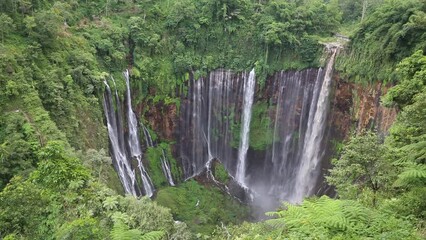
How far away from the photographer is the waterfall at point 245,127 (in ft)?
94.8

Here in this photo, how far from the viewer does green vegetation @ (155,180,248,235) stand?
75.3ft

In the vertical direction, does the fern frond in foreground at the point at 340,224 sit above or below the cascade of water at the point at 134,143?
above

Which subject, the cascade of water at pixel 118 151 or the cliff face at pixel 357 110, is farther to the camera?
the cascade of water at pixel 118 151

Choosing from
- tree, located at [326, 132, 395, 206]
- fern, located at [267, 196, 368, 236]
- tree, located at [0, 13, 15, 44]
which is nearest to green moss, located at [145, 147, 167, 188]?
tree, located at [0, 13, 15, 44]

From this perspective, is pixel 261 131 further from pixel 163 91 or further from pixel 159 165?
pixel 159 165

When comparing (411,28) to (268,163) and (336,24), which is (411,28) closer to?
(336,24)

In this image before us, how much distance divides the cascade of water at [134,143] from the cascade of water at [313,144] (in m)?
11.2

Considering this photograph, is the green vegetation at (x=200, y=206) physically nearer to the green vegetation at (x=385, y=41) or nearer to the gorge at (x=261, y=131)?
the gorge at (x=261, y=131)

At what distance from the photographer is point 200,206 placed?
80.3 ft

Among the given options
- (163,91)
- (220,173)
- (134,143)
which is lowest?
(220,173)

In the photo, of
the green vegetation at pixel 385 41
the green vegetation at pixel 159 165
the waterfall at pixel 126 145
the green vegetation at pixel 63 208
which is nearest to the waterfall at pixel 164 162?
the green vegetation at pixel 159 165

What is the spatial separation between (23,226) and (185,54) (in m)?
22.8

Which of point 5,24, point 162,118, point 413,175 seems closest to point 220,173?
point 162,118

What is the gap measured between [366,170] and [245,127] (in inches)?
736
